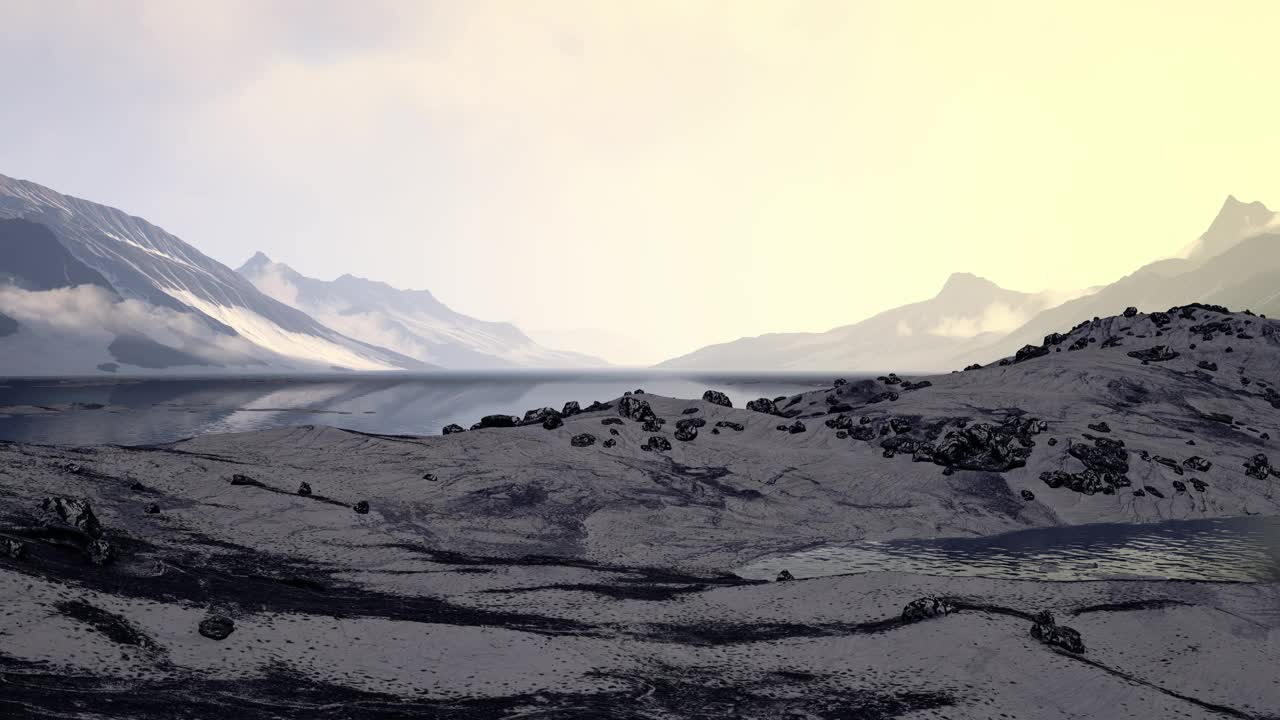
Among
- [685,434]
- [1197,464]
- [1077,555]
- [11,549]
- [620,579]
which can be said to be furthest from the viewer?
[685,434]

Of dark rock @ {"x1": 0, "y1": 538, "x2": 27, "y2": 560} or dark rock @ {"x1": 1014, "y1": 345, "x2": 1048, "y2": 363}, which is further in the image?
dark rock @ {"x1": 1014, "y1": 345, "x2": 1048, "y2": 363}

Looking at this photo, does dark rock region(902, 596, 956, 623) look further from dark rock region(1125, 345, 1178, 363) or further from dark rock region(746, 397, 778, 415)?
dark rock region(1125, 345, 1178, 363)

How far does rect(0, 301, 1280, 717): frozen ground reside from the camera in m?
22.6

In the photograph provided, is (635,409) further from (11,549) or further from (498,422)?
(11,549)

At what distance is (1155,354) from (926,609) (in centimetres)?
7637

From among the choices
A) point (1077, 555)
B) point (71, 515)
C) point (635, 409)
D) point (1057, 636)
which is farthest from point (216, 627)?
point (635, 409)

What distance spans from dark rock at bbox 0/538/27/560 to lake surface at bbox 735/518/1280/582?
97.0 feet

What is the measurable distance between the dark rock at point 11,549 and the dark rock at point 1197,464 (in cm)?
7042

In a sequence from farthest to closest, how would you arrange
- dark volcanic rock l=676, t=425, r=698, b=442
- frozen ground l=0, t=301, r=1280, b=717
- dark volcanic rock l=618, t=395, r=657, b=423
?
dark volcanic rock l=618, t=395, r=657, b=423 → dark volcanic rock l=676, t=425, r=698, b=442 → frozen ground l=0, t=301, r=1280, b=717

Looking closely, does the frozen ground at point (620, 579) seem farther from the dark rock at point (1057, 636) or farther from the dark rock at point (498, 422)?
the dark rock at point (498, 422)

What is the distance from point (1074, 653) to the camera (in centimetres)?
2712

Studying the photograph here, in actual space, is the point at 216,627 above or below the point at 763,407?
below

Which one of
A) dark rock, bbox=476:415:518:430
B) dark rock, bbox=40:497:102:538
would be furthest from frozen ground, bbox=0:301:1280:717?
dark rock, bbox=476:415:518:430

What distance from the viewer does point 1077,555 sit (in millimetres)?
44781
